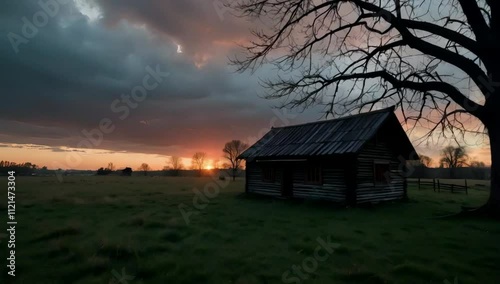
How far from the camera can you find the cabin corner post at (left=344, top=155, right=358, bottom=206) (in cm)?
1600

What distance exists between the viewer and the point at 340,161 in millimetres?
16750

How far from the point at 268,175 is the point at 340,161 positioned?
20.0ft

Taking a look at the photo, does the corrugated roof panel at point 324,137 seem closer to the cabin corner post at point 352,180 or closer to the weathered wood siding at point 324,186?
the cabin corner post at point 352,180

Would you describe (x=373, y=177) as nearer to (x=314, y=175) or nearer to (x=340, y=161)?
(x=340, y=161)

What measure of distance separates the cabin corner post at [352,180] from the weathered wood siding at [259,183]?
16.8 feet

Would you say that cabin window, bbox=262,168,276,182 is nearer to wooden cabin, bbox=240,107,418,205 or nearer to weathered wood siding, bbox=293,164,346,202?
wooden cabin, bbox=240,107,418,205

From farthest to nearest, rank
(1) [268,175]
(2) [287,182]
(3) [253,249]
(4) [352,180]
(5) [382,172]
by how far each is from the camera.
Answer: (1) [268,175] → (2) [287,182] → (5) [382,172] → (4) [352,180] → (3) [253,249]

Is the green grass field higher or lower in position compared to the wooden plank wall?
lower

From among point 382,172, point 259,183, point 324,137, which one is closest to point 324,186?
point 324,137

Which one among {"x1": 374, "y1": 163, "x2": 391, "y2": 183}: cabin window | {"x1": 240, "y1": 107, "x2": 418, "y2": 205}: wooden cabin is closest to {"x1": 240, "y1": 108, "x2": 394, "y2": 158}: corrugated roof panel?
{"x1": 240, "y1": 107, "x2": 418, "y2": 205}: wooden cabin

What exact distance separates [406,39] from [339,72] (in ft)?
8.60

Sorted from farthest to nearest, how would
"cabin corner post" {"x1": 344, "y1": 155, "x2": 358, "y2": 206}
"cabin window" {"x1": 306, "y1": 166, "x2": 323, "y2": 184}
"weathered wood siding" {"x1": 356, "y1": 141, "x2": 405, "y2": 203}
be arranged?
"cabin window" {"x1": 306, "y1": 166, "x2": 323, "y2": 184} → "weathered wood siding" {"x1": 356, "y1": 141, "x2": 405, "y2": 203} → "cabin corner post" {"x1": 344, "y1": 155, "x2": 358, "y2": 206}

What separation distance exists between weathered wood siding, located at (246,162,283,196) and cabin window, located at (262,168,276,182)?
23 centimetres

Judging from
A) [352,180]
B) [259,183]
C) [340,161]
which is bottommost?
[259,183]
